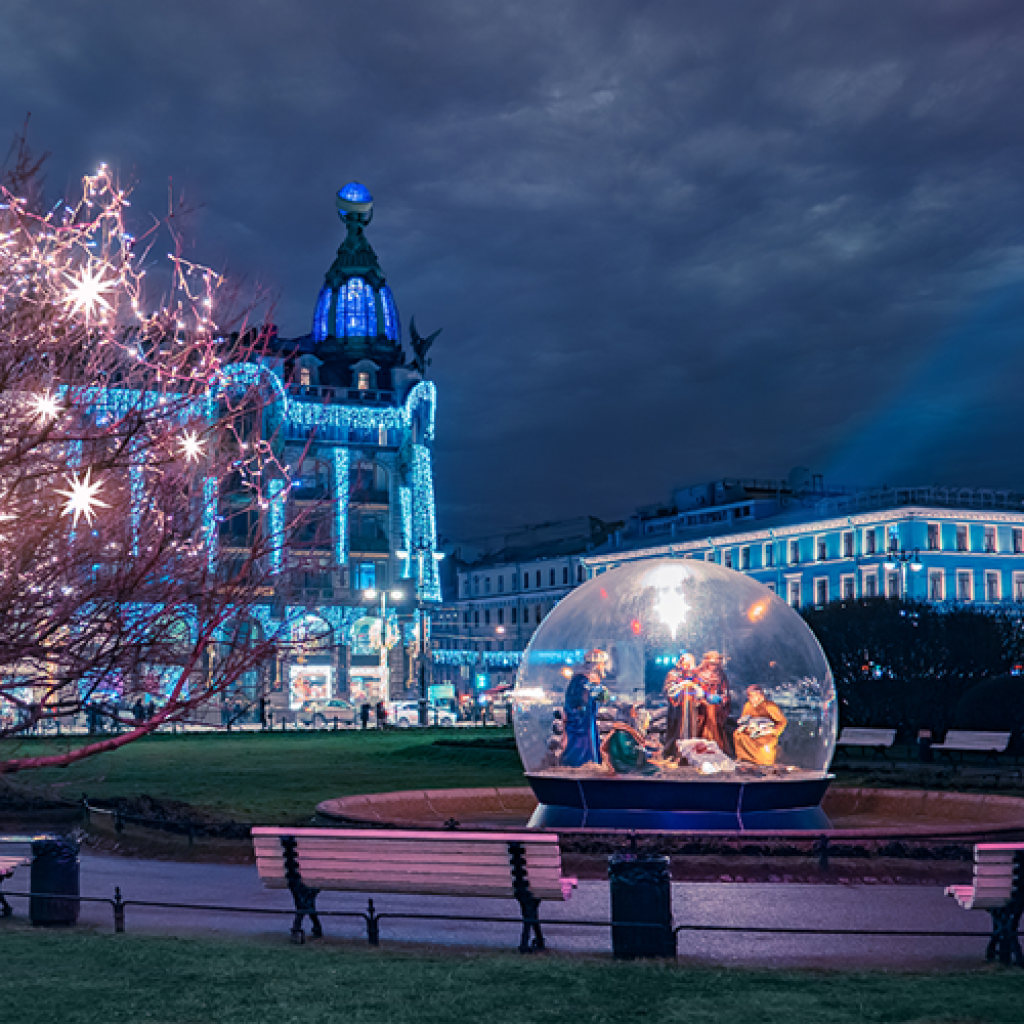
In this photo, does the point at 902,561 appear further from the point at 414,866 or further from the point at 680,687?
the point at 414,866

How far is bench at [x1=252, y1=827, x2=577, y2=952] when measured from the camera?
11.1 metres

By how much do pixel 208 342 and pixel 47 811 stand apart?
52.7 feet

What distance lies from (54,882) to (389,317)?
88507mm

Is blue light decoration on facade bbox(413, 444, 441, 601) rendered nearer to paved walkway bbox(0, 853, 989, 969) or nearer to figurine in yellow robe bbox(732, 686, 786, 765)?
figurine in yellow robe bbox(732, 686, 786, 765)

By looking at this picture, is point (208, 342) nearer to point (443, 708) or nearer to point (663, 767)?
point (663, 767)

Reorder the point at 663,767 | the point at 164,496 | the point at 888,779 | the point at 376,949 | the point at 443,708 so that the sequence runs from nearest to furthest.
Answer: the point at 164,496, the point at 376,949, the point at 663,767, the point at 888,779, the point at 443,708

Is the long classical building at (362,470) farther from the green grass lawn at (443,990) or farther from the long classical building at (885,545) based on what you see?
the green grass lawn at (443,990)

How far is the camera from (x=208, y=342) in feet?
31.2

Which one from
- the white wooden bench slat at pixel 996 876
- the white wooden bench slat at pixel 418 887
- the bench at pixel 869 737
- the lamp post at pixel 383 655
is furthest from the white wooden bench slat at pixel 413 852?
the lamp post at pixel 383 655

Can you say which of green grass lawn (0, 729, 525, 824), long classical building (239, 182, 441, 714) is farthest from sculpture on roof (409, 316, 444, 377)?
green grass lawn (0, 729, 525, 824)

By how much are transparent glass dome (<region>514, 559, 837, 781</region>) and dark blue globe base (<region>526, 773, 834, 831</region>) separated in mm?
156

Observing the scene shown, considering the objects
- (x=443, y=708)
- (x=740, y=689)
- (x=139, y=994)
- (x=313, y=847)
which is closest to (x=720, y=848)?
→ (x=740, y=689)

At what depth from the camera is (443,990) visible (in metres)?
9.06

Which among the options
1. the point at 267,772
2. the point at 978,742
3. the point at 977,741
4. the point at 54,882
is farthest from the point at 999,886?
the point at 267,772
